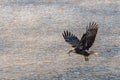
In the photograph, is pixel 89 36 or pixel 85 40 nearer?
pixel 89 36

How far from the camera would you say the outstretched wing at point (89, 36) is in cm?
941

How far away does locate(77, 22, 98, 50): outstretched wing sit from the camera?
A: 9.41m

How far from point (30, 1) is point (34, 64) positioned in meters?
9.44

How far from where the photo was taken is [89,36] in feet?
31.6

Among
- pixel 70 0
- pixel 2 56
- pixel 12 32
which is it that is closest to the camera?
pixel 2 56

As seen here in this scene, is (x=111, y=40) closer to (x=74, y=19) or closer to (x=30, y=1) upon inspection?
(x=74, y=19)

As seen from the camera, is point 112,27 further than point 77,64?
Yes

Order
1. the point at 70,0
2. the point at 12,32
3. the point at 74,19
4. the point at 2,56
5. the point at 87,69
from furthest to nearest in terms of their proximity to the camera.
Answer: the point at 70,0 → the point at 74,19 → the point at 12,32 → the point at 2,56 → the point at 87,69

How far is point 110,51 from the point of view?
43.8 ft

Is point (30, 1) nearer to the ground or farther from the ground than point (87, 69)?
farther from the ground

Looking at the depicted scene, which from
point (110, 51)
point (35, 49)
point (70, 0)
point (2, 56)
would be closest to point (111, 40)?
point (110, 51)

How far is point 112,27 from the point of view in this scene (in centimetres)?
1634

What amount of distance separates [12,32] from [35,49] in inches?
96.6

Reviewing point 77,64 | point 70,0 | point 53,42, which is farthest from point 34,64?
point 70,0
